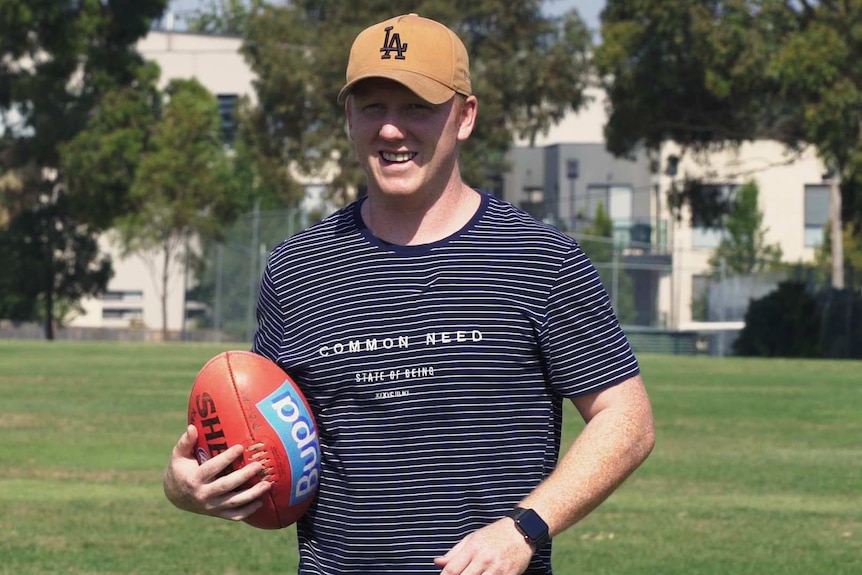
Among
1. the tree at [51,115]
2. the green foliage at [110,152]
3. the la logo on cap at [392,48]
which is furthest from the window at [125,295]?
the la logo on cap at [392,48]

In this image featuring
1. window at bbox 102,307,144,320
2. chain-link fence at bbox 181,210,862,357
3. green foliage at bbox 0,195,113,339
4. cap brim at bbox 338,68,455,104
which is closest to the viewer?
cap brim at bbox 338,68,455,104

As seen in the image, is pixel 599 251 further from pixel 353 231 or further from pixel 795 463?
pixel 353 231

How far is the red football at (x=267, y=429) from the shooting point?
13.9 ft

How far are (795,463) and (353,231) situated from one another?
44.0 feet

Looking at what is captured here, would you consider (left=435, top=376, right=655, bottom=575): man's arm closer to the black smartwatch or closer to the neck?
the black smartwatch

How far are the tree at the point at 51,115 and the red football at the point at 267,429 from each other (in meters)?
52.2

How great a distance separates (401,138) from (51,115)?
5879cm

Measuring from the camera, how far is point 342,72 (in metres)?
60.8

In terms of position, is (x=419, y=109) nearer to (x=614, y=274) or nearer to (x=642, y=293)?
(x=614, y=274)

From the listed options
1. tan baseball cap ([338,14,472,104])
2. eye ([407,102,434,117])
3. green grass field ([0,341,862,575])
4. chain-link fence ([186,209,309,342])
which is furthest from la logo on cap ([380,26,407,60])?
chain-link fence ([186,209,309,342])

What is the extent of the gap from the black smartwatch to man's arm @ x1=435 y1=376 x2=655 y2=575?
0.04 ft

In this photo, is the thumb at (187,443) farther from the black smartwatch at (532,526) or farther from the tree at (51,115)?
the tree at (51,115)

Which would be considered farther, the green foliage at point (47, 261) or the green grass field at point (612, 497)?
the green foliage at point (47, 261)

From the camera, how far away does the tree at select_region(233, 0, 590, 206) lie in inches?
2403
